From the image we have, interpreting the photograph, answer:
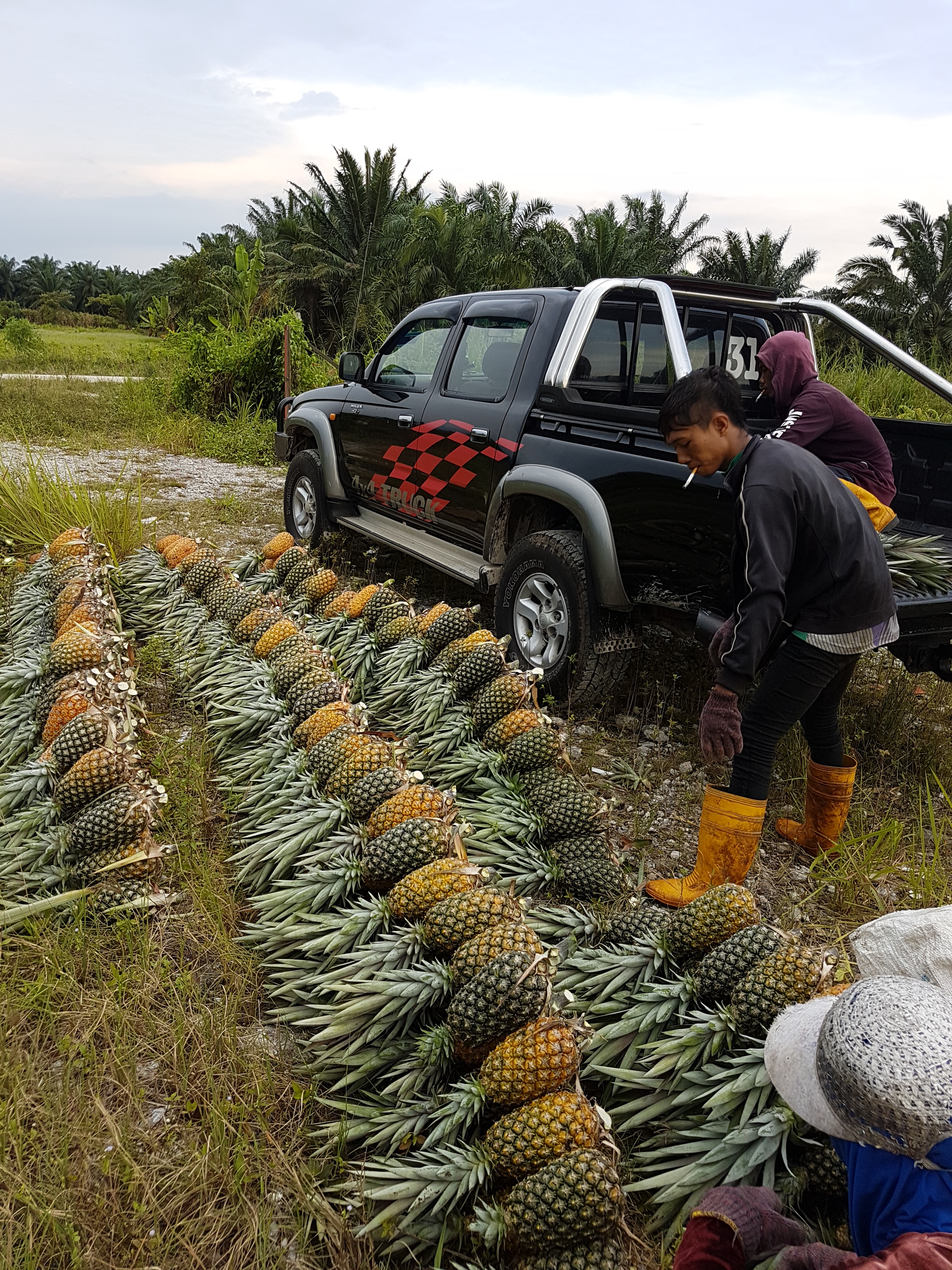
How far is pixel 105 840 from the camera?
3.16m

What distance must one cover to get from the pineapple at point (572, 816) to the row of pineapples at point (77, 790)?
5.01 feet

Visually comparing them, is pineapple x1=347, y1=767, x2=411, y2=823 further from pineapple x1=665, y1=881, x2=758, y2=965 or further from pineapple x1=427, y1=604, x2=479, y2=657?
pineapple x1=427, y1=604, x2=479, y2=657

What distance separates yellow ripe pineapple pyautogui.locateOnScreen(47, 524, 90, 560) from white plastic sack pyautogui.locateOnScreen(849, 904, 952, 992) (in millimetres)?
5643

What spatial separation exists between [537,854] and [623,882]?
0.36 meters

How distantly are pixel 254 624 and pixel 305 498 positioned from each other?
3.15m

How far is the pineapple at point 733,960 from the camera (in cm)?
229

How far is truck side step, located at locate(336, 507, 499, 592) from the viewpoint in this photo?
5.52 metres

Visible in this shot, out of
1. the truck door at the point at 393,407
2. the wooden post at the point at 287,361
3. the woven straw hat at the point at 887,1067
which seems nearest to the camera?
the woven straw hat at the point at 887,1067

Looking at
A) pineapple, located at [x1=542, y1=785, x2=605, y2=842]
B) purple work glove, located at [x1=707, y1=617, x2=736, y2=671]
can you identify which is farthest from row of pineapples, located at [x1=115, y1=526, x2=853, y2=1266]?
purple work glove, located at [x1=707, y1=617, x2=736, y2=671]

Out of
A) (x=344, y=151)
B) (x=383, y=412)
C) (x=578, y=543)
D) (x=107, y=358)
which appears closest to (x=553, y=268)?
(x=344, y=151)

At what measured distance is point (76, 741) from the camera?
3.57 metres

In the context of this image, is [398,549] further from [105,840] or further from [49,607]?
[105,840]

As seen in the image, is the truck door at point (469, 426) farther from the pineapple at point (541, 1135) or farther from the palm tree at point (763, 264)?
the palm tree at point (763, 264)

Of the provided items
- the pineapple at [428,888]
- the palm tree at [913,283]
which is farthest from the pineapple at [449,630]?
the palm tree at [913,283]
